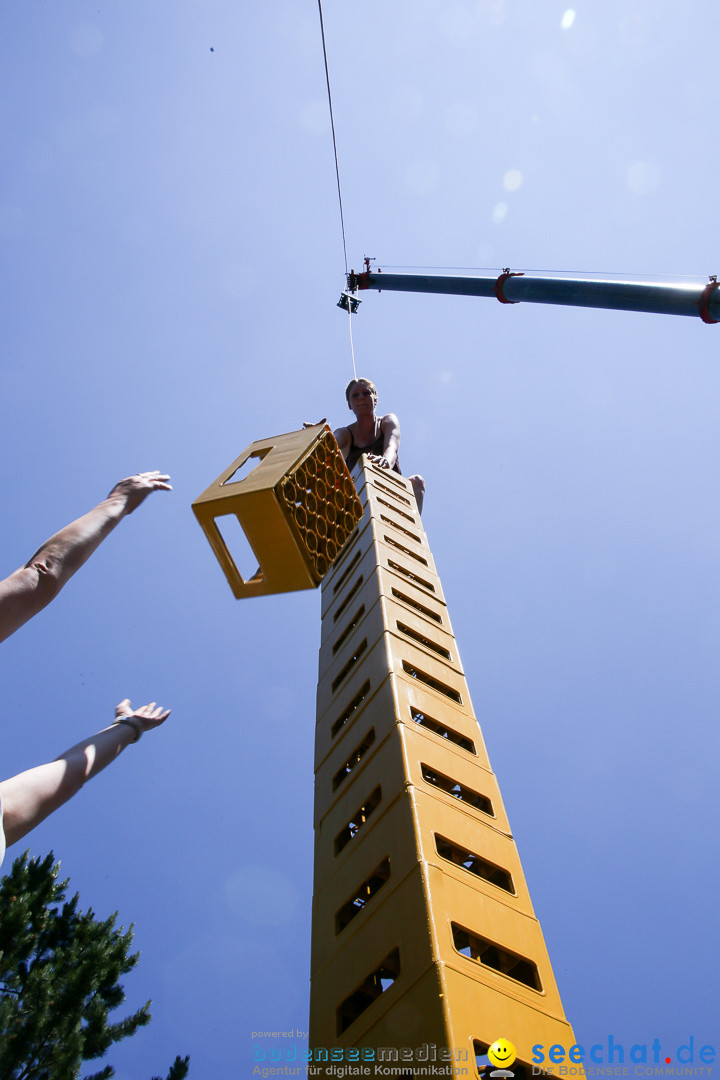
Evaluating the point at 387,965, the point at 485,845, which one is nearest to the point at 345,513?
the point at 485,845

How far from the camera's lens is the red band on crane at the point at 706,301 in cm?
599

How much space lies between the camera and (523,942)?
3.41 m

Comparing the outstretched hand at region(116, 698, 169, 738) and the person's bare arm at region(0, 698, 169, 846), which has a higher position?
the outstretched hand at region(116, 698, 169, 738)

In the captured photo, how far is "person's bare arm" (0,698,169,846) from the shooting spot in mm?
2463

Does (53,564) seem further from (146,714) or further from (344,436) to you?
(344,436)

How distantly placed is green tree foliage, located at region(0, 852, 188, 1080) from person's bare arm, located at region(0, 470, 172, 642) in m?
7.41

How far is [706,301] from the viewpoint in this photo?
607 cm

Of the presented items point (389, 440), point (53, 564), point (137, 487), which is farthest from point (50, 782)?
point (389, 440)

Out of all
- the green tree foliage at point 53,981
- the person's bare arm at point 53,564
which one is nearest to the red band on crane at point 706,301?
the person's bare arm at point 53,564

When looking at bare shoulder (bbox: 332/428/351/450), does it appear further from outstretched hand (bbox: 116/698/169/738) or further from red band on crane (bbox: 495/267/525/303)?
outstretched hand (bbox: 116/698/169/738)

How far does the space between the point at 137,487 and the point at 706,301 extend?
525cm

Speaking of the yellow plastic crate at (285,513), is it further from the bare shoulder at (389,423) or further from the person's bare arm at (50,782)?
the bare shoulder at (389,423)

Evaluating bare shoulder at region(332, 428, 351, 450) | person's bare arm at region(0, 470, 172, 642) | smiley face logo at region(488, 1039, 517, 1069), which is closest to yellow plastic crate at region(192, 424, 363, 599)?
person's bare arm at region(0, 470, 172, 642)

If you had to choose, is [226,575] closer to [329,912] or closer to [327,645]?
[329,912]
